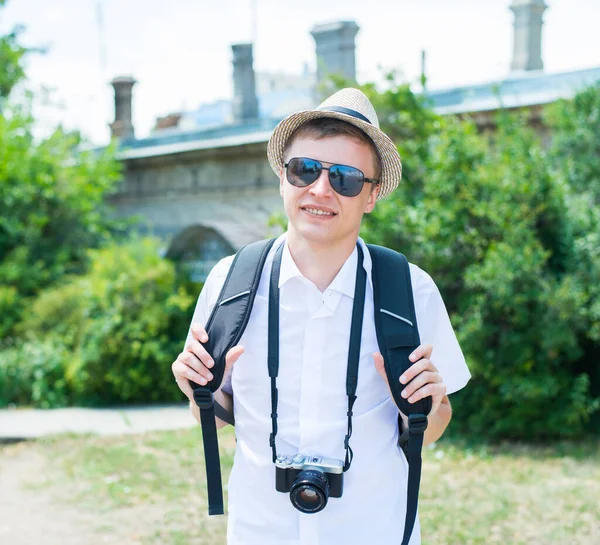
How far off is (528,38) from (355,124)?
37.2 feet

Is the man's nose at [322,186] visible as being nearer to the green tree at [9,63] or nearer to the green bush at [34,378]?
the green bush at [34,378]

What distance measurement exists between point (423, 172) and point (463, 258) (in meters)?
1.07

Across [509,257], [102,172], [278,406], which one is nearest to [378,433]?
[278,406]


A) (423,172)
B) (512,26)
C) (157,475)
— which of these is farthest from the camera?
(512,26)

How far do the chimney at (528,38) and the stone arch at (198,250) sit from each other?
616 cm

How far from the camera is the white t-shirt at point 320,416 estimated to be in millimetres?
2193

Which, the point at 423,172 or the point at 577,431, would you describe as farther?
the point at 423,172

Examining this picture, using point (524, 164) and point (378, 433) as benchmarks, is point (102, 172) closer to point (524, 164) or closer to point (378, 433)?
point (524, 164)

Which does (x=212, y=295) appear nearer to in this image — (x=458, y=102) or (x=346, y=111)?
(x=346, y=111)

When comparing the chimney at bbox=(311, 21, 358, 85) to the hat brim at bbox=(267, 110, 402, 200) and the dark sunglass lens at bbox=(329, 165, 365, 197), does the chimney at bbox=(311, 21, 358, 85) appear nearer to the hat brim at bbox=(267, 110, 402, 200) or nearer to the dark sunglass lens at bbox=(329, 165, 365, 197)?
the hat brim at bbox=(267, 110, 402, 200)

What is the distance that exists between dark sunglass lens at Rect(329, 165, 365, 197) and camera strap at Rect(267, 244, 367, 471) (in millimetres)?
238

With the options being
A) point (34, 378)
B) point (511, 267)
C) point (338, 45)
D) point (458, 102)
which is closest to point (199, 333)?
point (511, 267)

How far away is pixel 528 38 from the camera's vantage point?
12.5 metres

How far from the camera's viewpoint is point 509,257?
638 centimetres
